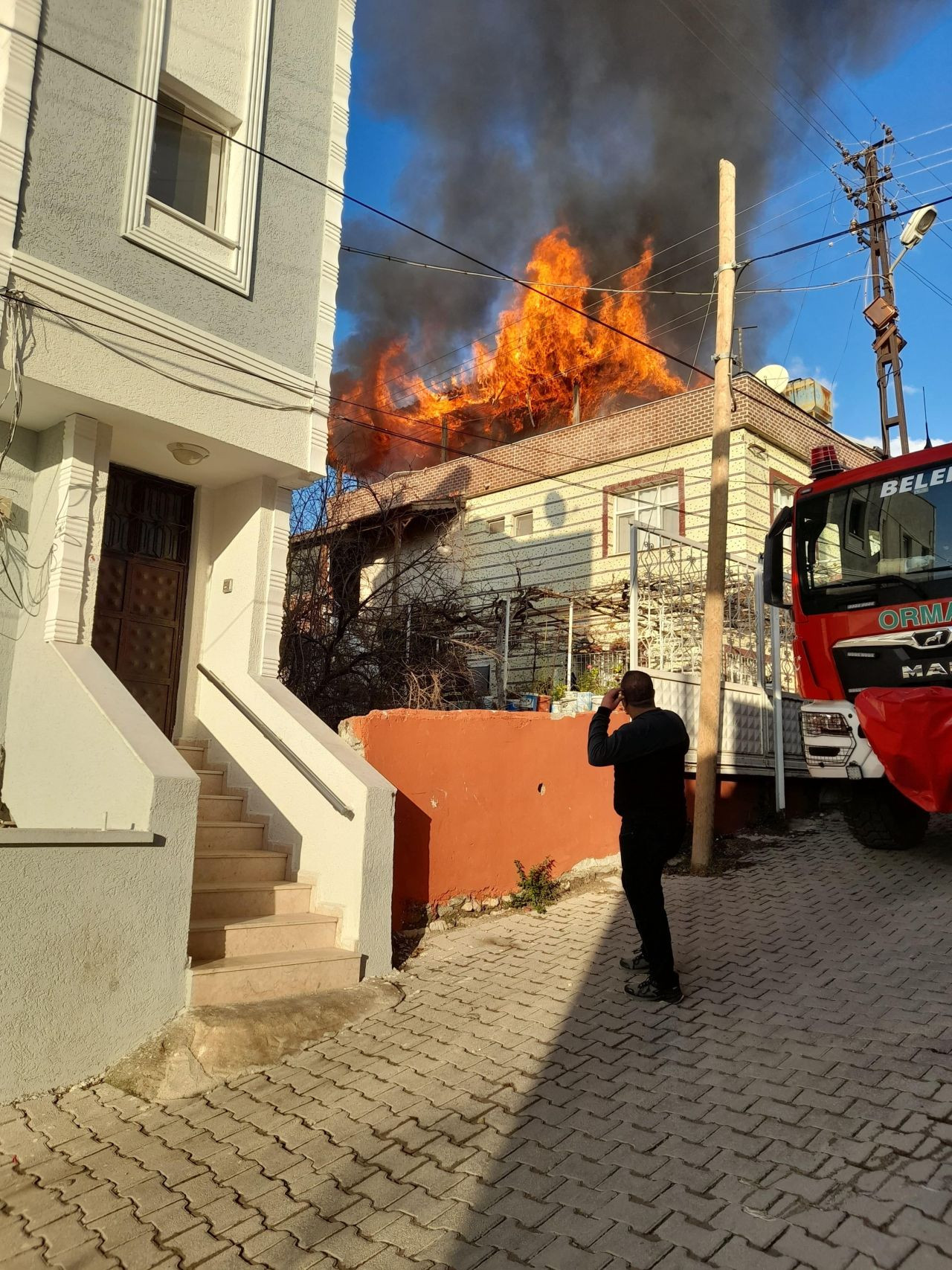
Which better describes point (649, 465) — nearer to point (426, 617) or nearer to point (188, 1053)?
point (426, 617)

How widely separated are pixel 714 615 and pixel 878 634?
157cm

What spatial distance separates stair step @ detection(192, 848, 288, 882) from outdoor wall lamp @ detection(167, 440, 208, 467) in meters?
3.20

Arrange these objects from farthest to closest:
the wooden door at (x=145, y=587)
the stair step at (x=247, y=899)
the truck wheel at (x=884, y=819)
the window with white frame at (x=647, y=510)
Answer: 1. the window with white frame at (x=647, y=510)
2. the truck wheel at (x=884, y=819)
3. the wooden door at (x=145, y=587)
4. the stair step at (x=247, y=899)

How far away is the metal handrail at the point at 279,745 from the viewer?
5.96 metres

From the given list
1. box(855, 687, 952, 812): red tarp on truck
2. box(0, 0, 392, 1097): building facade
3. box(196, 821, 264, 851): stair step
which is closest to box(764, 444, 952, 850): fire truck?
box(855, 687, 952, 812): red tarp on truck

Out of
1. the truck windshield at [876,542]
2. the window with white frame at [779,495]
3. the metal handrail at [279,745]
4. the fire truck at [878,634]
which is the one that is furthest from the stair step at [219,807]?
the window with white frame at [779,495]

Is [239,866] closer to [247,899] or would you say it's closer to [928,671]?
[247,899]

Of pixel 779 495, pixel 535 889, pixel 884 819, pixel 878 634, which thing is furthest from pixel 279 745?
pixel 779 495

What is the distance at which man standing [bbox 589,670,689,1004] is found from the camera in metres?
4.93

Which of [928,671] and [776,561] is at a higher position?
[776,561]

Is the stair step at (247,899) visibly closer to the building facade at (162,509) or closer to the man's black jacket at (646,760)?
the building facade at (162,509)

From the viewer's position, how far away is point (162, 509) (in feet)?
25.5

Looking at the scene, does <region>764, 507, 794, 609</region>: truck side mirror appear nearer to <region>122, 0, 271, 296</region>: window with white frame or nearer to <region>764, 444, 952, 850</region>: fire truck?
<region>764, 444, 952, 850</region>: fire truck

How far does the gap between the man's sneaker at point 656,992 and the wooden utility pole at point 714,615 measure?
11.9 feet
